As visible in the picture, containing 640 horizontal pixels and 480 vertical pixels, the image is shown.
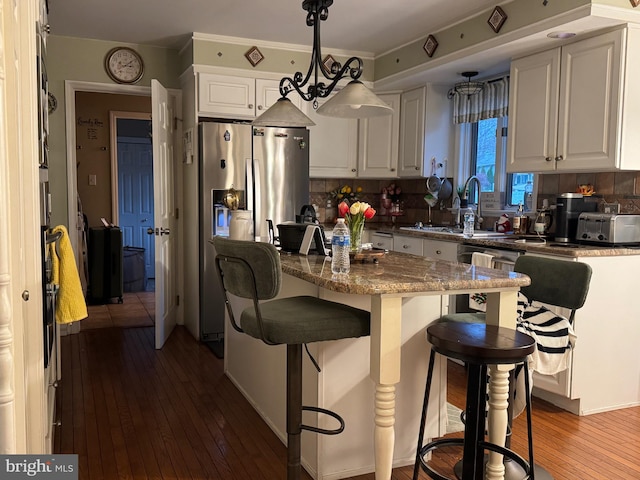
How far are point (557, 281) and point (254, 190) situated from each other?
2.81 m

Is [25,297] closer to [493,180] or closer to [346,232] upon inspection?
[346,232]

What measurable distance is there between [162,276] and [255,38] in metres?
2.11

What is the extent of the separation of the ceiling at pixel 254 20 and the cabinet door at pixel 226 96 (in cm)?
36

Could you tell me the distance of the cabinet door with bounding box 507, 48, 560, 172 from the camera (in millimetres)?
3664

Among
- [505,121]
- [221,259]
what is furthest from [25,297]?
[505,121]

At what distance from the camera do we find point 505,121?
470cm

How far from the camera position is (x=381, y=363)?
1.98 metres

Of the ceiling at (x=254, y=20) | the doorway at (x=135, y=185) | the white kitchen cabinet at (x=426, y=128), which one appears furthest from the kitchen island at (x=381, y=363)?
the doorway at (x=135, y=185)

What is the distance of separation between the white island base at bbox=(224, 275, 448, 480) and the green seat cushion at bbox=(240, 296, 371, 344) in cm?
26

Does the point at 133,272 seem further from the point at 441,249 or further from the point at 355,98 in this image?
the point at 355,98

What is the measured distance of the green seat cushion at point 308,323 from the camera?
2.02 meters

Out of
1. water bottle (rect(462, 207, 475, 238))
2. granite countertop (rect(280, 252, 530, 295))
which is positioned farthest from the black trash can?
granite countertop (rect(280, 252, 530, 295))

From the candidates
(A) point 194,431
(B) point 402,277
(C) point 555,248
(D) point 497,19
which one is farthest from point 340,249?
(D) point 497,19

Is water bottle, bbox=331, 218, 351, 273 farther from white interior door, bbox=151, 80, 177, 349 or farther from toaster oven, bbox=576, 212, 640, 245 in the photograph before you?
white interior door, bbox=151, 80, 177, 349
